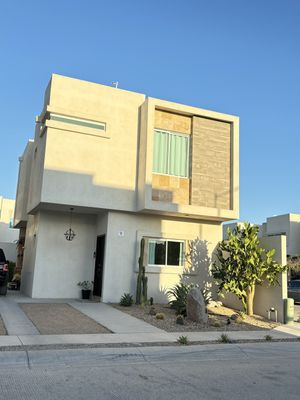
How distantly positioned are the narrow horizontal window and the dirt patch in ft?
21.2

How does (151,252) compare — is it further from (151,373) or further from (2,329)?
(151,373)

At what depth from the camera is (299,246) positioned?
54406mm

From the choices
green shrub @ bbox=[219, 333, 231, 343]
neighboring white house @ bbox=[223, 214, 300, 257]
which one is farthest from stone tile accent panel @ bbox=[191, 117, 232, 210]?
neighboring white house @ bbox=[223, 214, 300, 257]

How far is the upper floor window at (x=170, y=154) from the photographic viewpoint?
16.6m

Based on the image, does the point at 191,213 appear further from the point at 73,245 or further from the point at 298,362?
the point at 298,362

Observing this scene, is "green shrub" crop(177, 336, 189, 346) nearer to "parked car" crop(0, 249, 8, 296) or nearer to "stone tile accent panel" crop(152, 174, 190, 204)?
"stone tile accent panel" crop(152, 174, 190, 204)

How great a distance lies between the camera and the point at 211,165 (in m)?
17.1

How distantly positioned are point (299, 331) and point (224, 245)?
431 centimetres

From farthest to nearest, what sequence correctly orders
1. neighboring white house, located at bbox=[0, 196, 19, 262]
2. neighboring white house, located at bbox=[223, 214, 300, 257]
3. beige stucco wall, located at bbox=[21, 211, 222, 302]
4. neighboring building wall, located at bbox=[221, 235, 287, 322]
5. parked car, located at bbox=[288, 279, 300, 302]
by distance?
neighboring white house, located at bbox=[223, 214, 300, 257] < neighboring white house, located at bbox=[0, 196, 19, 262] < parked car, located at bbox=[288, 279, 300, 302] < beige stucco wall, located at bbox=[21, 211, 222, 302] < neighboring building wall, located at bbox=[221, 235, 287, 322]

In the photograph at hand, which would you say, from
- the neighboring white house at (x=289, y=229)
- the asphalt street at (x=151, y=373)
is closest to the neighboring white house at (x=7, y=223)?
the neighboring white house at (x=289, y=229)

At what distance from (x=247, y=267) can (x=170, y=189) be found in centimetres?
415

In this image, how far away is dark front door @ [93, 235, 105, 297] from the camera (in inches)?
656

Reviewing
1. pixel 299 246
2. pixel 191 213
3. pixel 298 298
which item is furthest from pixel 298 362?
pixel 299 246

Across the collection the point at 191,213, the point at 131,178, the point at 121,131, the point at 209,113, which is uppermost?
the point at 209,113
